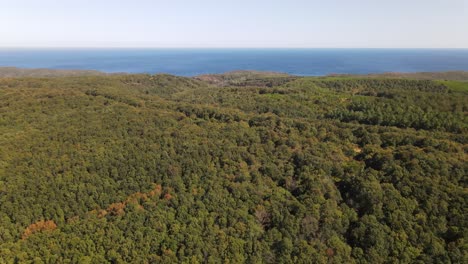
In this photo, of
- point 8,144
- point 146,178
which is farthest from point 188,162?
point 8,144

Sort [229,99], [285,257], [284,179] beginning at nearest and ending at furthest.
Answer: [285,257] < [284,179] < [229,99]

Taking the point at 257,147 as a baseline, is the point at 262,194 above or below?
below

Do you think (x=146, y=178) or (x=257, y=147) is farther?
(x=257, y=147)

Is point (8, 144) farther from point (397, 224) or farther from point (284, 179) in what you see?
point (397, 224)

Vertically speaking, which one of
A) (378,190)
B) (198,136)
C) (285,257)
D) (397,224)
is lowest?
(285,257)

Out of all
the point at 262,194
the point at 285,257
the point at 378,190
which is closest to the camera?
the point at 285,257

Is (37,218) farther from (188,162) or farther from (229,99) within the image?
(229,99)
